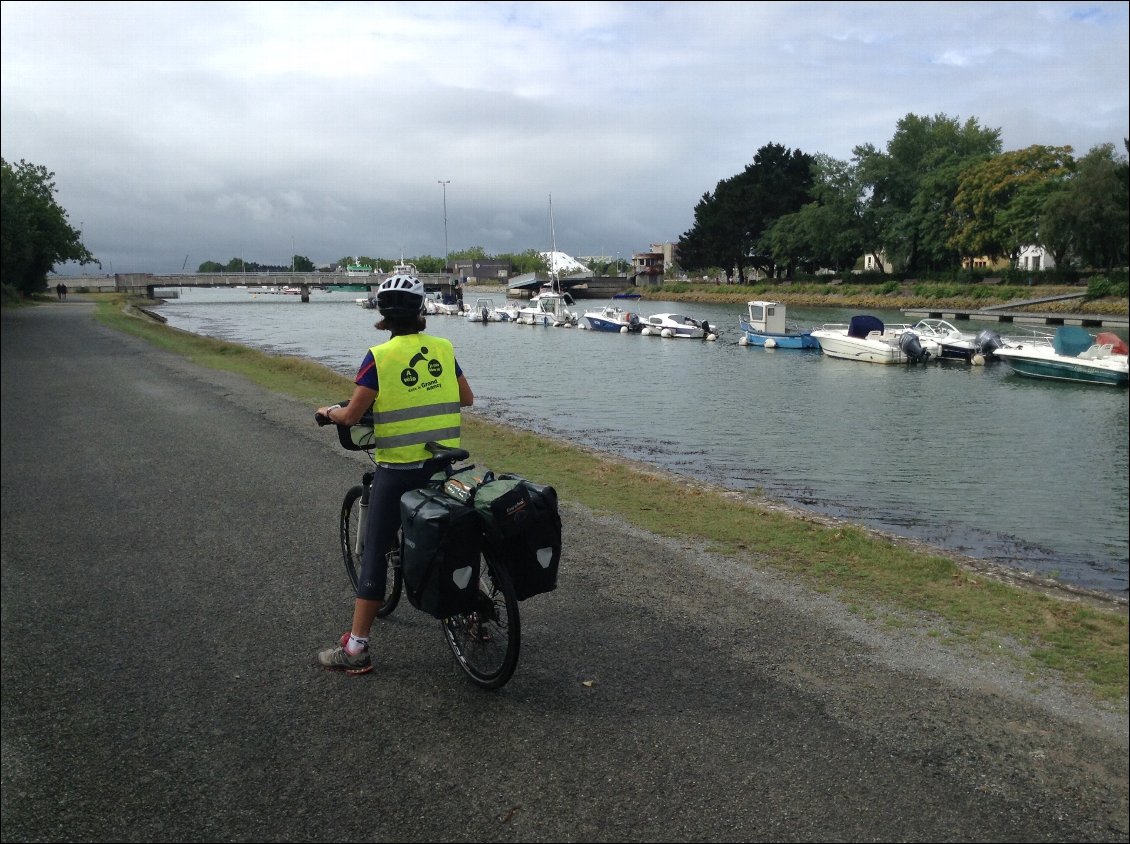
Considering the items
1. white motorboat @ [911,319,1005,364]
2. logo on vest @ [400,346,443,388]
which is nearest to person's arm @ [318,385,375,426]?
Answer: logo on vest @ [400,346,443,388]

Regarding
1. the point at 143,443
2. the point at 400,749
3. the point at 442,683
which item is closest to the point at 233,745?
the point at 400,749

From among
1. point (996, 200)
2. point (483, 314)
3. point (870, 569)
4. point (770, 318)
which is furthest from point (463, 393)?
point (996, 200)

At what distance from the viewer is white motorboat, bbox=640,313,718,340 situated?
2411 inches

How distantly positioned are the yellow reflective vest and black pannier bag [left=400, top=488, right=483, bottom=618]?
44 cm

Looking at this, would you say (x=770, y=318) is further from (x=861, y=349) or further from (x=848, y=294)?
(x=848, y=294)

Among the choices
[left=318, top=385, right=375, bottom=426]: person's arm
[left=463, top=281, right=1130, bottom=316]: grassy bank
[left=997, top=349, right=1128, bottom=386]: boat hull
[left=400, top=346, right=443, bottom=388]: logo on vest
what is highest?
[left=463, top=281, right=1130, bottom=316]: grassy bank

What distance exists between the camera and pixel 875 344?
46031 mm

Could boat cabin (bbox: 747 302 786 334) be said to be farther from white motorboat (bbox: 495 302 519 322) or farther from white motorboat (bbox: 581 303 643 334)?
white motorboat (bbox: 495 302 519 322)

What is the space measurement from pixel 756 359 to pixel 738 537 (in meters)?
41.1

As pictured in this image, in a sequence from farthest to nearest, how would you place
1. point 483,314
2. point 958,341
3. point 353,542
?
1. point 483,314
2. point 958,341
3. point 353,542

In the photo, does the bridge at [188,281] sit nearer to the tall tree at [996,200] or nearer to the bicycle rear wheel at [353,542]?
the tall tree at [996,200]

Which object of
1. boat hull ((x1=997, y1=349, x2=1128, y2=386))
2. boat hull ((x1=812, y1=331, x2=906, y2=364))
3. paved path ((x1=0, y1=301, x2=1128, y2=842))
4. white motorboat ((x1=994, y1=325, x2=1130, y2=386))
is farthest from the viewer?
boat hull ((x1=812, y1=331, x2=906, y2=364))

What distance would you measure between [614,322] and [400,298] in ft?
210

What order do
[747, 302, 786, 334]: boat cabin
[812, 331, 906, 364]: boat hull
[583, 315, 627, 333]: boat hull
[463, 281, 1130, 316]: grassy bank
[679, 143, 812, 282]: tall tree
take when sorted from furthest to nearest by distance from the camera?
1. [679, 143, 812, 282]: tall tree
2. [583, 315, 627, 333]: boat hull
3. [463, 281, 1130, 316]: grassy bank
4. [747, 302, 786, 334]: boat cabin
5. [812, 331, 906, 364]: boat hull
